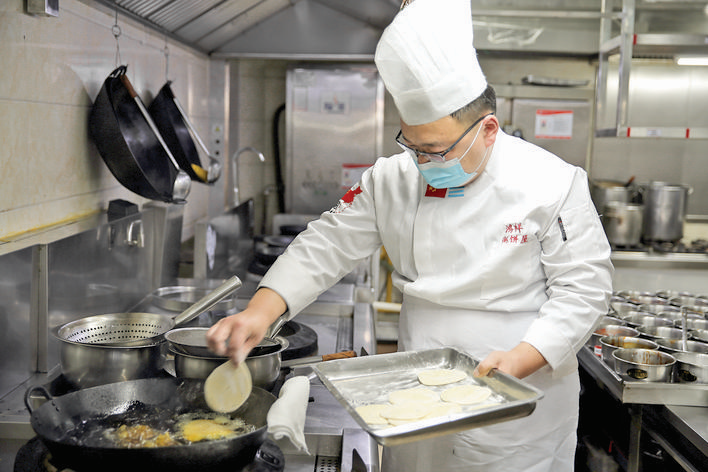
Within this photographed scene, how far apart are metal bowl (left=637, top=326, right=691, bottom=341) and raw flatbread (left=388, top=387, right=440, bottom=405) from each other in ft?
5.57

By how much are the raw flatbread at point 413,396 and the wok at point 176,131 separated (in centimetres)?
173

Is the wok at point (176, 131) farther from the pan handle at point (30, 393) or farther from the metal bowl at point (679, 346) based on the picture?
the metal bowl at point (679, 346)

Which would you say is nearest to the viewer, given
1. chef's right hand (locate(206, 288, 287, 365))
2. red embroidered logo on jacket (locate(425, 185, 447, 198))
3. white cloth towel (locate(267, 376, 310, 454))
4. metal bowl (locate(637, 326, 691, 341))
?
white cloth towel (locate(267, 376, 310, 454))

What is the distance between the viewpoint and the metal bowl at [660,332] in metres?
2.78

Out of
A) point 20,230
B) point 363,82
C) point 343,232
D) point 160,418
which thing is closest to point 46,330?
point 20,230

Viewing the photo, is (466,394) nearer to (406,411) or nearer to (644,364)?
(406,411)

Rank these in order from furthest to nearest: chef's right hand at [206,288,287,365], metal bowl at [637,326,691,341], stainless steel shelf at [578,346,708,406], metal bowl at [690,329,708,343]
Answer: metal bowl at [637,326,691,341] → metal bowl at [690,329,708,343] → stainless steel shelf at [578,346,708,406] → chef's right hand at [206,288,287,365]

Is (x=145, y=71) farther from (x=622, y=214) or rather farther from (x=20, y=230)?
(x=622, y=214)

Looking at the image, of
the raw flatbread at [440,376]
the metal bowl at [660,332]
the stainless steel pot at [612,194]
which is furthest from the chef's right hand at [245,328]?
the stainless steel pot at [612,194]

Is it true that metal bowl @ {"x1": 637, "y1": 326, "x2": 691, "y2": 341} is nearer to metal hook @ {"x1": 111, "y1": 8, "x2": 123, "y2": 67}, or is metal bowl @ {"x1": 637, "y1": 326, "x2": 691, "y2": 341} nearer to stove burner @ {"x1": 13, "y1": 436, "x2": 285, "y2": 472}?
stove burner @ {"x1": 13, "y1": 436, "x2": 285, "y2": 472}

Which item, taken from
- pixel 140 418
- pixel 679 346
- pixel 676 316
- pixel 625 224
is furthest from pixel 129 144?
pixel 625 224

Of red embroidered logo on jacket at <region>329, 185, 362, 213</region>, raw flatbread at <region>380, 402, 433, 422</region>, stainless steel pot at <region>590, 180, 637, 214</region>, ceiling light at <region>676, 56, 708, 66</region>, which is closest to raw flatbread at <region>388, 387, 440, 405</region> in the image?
raw flatbread at <region>380, 402, 433, 422</region>

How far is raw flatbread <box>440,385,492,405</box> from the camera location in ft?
4.45

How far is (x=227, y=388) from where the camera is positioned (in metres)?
1.33
